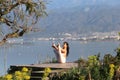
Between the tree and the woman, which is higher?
the tree

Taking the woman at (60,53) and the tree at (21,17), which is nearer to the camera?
the tree at (21,17)

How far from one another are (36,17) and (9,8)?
1.42m

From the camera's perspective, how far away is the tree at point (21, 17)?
15.6m

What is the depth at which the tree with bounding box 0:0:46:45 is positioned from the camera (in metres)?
15.6

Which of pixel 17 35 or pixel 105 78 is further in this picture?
pixel 17 35

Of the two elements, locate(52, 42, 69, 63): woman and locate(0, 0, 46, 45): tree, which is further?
locate(52, 42, 69, 63): woman

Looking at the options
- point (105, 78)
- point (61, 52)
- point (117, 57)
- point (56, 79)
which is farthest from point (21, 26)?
point (61, 52)

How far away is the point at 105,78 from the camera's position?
12.8 m

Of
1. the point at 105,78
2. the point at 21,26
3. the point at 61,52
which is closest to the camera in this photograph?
the point at 105,78

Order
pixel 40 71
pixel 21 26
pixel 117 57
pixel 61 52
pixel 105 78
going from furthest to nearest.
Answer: pixel 61 52
pixel 40 71
pixel 21 26
pixel 117 57
pixel 105 78

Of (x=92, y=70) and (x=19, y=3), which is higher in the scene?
(x=19, y=3)

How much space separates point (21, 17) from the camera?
16.0 meters

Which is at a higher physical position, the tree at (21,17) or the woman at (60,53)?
the tree at (21,17)

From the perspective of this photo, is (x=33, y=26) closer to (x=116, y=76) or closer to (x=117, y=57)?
(x=117, y=57)
